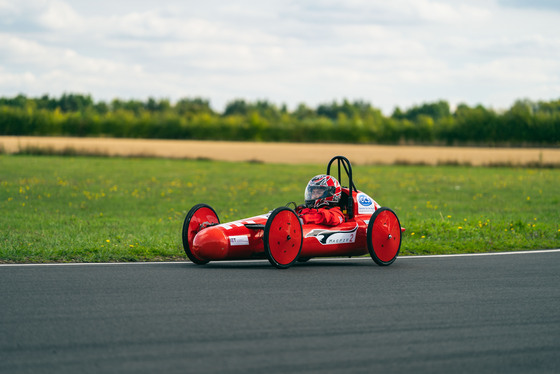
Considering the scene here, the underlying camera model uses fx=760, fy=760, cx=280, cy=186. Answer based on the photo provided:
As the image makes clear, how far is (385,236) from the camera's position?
12.1 m

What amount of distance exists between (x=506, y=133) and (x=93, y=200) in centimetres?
5342

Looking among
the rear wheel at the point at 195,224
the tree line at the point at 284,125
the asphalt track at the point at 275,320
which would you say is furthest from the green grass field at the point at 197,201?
the tree line at the point at 284,125

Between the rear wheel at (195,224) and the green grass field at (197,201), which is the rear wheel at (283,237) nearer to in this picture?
the rear wheel at (195,224)

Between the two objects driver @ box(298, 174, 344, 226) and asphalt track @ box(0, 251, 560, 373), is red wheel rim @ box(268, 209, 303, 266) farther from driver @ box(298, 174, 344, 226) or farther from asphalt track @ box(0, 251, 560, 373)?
driver @ box(298, 174, 344, 226)

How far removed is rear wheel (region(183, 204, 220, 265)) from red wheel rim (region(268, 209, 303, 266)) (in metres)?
1.30

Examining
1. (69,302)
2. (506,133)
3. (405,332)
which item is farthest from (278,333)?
(506,133)

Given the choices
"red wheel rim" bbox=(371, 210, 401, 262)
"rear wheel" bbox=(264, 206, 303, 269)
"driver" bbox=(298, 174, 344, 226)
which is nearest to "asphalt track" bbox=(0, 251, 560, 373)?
"rear wheel" bbox=(264, 206, 303, 269)

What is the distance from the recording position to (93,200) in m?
26.8

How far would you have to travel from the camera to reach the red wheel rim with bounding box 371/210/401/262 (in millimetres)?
12000

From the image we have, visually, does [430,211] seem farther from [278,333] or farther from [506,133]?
[506,133]

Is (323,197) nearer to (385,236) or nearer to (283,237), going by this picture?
(385,236)

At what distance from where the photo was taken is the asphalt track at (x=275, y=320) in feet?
20.2

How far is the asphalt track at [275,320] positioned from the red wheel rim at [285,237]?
0.29 meters

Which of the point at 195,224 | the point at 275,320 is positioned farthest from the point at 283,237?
the point at 275,320
